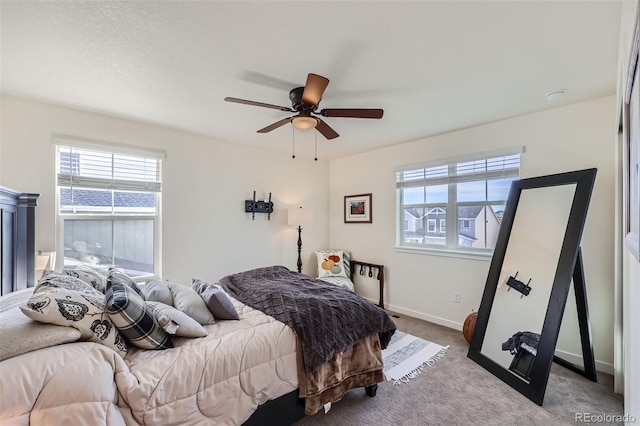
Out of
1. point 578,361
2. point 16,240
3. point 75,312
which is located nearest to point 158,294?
point 75,312

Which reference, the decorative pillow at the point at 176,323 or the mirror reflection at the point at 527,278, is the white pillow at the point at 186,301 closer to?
the decorative pillow at the point at 176,323

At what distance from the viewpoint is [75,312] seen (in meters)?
1.23

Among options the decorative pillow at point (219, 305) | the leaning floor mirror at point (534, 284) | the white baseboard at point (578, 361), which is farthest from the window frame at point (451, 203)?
the decorative pillow at point (219, 305)

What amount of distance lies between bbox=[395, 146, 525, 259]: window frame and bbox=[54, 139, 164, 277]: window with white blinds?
318cm

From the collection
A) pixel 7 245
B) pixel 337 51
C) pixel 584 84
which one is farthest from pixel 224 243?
pixel 584 84

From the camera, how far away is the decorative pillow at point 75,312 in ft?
3.73

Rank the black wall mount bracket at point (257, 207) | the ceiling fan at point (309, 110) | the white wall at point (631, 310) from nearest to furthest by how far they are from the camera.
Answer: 1. the white wall at point (631, 310)
2. the ceiling fan at point (309, 110)
3. the black wall mount bracket at point (257, 207)

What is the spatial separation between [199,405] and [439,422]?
61.5 inches

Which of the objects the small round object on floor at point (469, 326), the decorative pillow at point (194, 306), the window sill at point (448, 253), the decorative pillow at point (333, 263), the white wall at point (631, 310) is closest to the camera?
the white wall at point (631, 310)

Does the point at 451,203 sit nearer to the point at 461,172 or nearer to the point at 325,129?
the point at 461,172

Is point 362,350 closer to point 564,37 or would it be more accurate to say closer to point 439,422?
point 439,422

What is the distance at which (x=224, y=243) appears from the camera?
3838 mm

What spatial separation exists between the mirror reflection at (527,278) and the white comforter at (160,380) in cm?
196

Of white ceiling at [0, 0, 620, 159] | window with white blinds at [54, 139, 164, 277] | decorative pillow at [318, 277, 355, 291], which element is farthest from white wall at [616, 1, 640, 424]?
window with white blinds at [54, 139, 164, 277]
